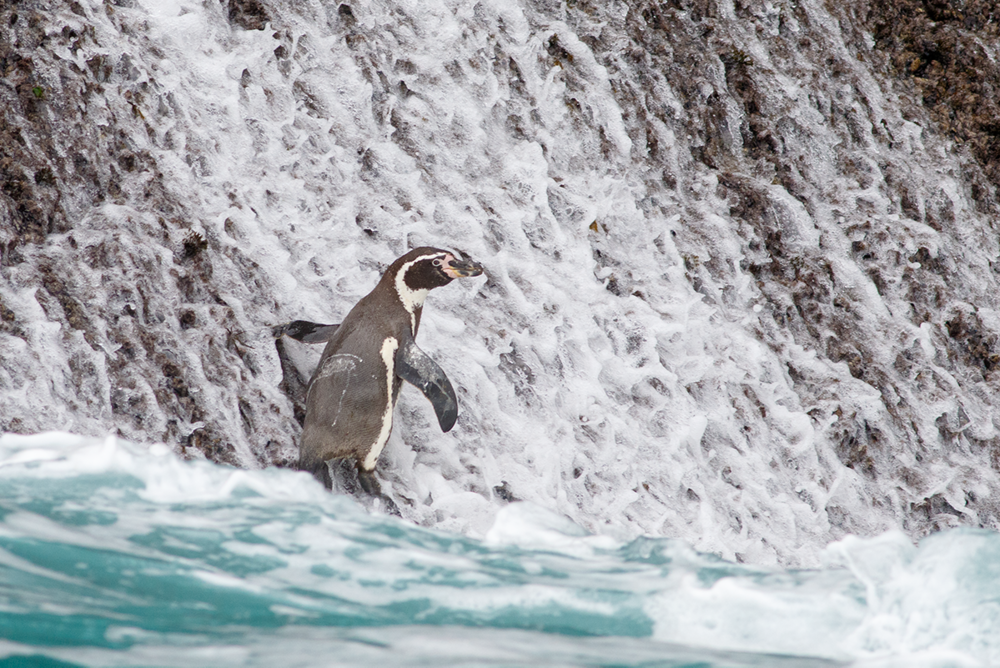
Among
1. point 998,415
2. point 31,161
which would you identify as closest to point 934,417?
point 998,415

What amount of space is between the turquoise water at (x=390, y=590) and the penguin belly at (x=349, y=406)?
99 centimetres

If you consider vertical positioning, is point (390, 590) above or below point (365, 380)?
above

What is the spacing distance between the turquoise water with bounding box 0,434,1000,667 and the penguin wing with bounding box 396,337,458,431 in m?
1.17

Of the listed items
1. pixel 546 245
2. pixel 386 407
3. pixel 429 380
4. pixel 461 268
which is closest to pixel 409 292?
pixel 461 268

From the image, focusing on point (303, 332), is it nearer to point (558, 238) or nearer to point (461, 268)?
point (461, 268)

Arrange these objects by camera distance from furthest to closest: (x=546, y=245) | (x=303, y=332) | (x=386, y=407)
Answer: (x=546, y=245) < (x=303, y=332) < (x=386, y=407)

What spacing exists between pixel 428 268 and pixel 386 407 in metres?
0.84

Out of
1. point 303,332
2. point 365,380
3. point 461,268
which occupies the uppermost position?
point 461,268

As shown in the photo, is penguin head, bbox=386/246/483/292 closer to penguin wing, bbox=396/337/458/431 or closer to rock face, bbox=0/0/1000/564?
penguin wing, bbox=396/337/458/431

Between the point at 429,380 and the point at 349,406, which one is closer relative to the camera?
the point at 349,406

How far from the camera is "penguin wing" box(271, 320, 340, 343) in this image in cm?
484

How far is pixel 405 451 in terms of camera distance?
4.95 m

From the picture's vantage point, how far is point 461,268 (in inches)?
195

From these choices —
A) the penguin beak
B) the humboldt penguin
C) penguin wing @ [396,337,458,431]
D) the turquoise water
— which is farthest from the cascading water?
the turquoise water
